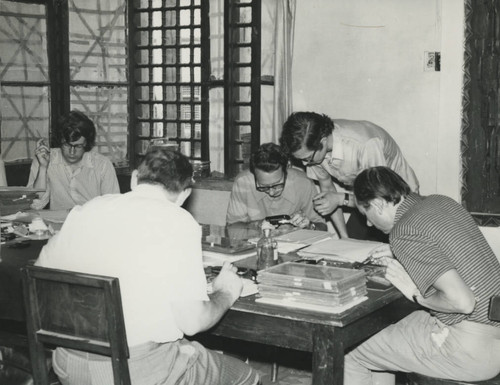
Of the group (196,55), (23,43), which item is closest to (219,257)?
(196,55)

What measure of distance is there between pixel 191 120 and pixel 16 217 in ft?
6.97

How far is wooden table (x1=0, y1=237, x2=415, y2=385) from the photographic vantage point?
2457mm

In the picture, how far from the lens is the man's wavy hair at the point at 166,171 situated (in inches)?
102

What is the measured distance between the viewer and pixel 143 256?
237 cm

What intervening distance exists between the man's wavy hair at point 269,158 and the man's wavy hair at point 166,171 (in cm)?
165

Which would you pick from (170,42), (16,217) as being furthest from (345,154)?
(170,42)

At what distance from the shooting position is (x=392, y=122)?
520cm

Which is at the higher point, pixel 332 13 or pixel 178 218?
pixel 332 13

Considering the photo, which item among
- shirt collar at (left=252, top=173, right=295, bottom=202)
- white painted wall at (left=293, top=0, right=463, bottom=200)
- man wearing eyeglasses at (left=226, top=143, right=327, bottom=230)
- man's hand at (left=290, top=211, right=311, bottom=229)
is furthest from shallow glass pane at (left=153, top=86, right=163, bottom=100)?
man's hand at (left=290, top=211, right=311, bottom=229)

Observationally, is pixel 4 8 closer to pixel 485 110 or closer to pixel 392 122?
pixel 392 122

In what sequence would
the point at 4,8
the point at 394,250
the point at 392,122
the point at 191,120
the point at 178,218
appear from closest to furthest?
the point at 178,218 < the point at 394,250 < the point at 392,122 < the point at 191,120 < the point at 4,8

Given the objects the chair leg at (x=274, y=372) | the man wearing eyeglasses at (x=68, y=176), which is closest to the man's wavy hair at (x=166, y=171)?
the chair leg at (x=274, y=372)

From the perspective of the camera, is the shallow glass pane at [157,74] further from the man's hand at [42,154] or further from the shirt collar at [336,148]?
the shirt collar at [336,148]

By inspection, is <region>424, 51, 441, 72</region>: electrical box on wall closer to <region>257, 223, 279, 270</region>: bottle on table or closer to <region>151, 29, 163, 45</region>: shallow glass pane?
<region>257, 223, 279, 270</region>: bottle on table
